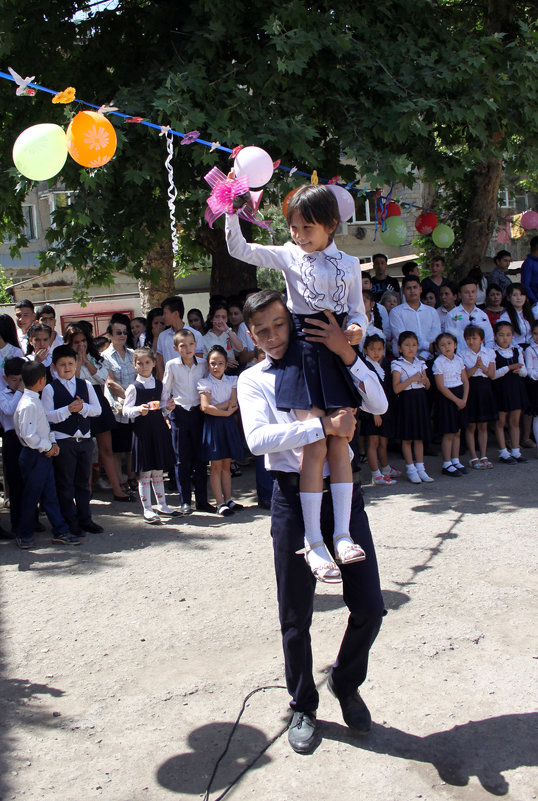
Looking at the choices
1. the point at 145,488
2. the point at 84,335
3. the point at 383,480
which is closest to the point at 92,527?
the point at 145,488

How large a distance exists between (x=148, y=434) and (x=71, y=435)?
2.44 ft

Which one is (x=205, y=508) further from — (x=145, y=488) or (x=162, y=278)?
(x=162, y=278)

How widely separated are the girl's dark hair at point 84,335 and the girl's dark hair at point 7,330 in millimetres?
601

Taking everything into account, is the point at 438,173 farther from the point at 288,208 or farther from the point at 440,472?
the point at 288,208

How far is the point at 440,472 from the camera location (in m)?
8.50

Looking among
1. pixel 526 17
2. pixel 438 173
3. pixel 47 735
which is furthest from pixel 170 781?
pixel 526 17

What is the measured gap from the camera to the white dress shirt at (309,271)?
333cm

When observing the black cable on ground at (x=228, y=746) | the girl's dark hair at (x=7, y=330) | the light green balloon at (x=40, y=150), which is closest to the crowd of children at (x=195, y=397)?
the girl's dark hair at (x=7, y=330)

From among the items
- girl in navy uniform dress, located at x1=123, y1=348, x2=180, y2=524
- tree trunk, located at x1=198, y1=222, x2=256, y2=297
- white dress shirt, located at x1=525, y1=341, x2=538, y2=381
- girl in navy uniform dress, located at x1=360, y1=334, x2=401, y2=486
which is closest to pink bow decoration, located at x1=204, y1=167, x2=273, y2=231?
girl in navy uniform dress, located at x1=123, y1=348, x2=180, y2=524

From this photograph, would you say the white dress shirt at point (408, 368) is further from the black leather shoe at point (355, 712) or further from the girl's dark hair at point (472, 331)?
the black leather shoe at point (355, 712)

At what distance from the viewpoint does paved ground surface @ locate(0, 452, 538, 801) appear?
3.05 meters

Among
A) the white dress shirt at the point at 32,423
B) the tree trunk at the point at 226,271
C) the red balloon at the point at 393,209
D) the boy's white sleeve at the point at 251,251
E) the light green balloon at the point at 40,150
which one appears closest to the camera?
the boy's white sleeve at the point at 251,251

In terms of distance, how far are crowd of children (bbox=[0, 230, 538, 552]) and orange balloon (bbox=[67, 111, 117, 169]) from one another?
180 centimetres

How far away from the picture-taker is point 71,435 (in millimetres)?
6582
